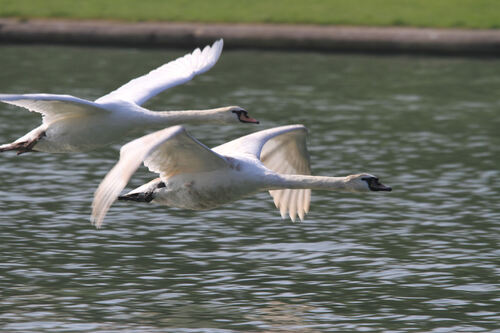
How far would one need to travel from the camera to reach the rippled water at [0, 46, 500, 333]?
11.4 m

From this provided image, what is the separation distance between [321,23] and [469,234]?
14.5 metres

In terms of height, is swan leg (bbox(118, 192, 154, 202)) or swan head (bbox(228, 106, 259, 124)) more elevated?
swan head (bbox(228, 106, 259, 124))

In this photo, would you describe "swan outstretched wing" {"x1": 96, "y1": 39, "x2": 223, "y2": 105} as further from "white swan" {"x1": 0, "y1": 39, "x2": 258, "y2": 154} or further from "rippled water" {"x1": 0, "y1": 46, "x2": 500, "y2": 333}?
"rippled water" {"x1": 0, "y1": 46, "x2": 500, "y2": 333}

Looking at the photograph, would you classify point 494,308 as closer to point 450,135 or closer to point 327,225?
point 327,225

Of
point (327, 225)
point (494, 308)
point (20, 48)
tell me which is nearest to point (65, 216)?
point (327, 225)

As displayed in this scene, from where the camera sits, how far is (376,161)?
17.8 m

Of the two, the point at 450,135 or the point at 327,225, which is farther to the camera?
the point at 450,135

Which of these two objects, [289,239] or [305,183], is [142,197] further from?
[289,239]

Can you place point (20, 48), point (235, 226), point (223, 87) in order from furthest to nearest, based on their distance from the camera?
point (20, 48) < point (223, 87) < point (235, 226)

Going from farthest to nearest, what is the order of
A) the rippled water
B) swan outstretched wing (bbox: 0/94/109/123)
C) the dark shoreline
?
the dark shoreline < swan outstretched wing (bbox: 0/94/109/123) < the rippled water

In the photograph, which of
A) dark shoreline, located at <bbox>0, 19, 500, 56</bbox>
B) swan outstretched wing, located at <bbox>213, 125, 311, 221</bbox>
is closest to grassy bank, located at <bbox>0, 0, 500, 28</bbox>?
dark shoreline, located at <bbox>0, 19, 500, 56</bbox>

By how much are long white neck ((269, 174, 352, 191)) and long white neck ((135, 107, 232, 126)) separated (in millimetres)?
1401

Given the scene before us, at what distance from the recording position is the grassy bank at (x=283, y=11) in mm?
27855

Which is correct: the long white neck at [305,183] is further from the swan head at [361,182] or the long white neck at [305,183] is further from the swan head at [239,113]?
the swan head at [239,113]
